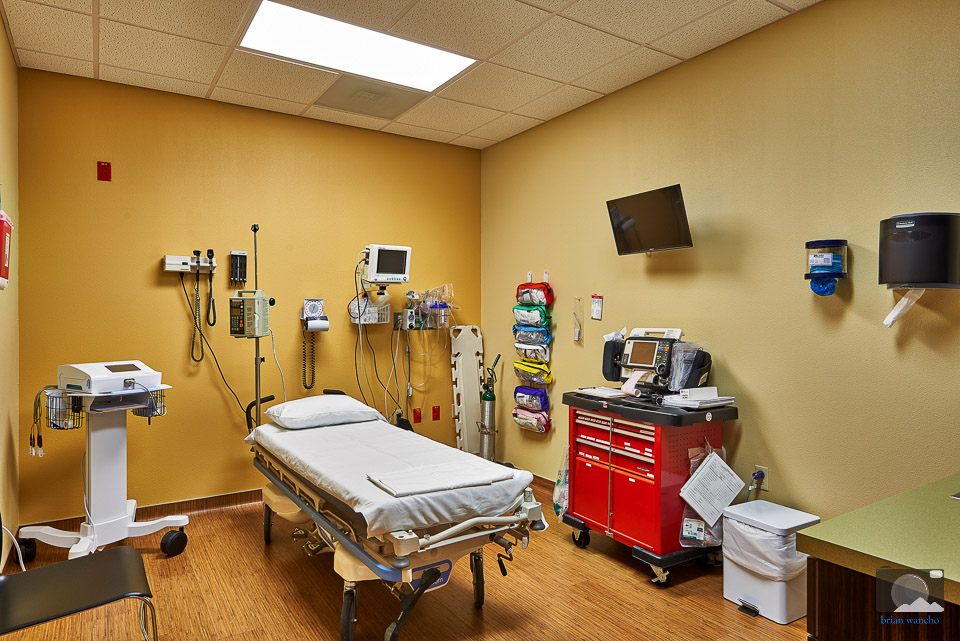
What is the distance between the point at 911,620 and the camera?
1.10 meters

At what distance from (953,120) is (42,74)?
4733mm

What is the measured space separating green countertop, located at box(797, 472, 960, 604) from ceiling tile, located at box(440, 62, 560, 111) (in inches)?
118

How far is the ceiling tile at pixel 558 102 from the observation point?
3.94 metres

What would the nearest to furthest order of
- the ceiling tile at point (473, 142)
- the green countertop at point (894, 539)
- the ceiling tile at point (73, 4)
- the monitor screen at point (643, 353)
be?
the green countertop at point (894, 539)
the ceiling tile at point (73, 4)
the monitor screen at point (643, 353)
the ceiling tile at point (473, 142)

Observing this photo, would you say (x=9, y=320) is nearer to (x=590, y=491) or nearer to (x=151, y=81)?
(x=151, y=81)

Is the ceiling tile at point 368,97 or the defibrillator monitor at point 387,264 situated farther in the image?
the defibrillator monitor at point 387,264

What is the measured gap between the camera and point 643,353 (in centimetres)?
345

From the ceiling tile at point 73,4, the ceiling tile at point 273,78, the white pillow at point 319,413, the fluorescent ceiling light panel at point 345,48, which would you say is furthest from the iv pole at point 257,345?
the ceiling tile at point 73,4

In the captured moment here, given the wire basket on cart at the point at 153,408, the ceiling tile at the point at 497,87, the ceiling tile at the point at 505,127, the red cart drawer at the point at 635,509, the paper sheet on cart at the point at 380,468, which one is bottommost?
the red cart drawer at the point at 635,509

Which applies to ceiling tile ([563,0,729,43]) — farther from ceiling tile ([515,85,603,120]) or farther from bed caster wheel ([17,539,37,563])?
bed caster wheel ([17,539,37,563])

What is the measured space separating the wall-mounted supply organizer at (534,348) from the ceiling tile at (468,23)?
5.84ft

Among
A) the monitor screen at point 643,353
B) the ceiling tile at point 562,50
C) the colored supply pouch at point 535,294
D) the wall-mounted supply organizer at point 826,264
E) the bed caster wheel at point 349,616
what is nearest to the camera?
the bed caster wheel at point 349,616

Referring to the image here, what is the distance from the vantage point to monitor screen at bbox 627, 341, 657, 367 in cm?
339

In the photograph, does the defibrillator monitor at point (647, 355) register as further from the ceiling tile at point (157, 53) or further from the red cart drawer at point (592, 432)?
the ceiling tile at point (157, 53)
